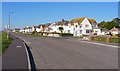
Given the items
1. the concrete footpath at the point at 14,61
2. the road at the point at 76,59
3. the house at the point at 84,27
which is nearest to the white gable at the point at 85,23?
the house at the point at 84,27

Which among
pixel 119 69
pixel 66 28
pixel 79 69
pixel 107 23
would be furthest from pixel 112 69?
pixel 107 23

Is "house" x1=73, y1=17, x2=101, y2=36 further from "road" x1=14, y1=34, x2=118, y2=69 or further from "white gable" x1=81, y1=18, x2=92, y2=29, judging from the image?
"road" x1=14, y1=34, x2=118, y2=69

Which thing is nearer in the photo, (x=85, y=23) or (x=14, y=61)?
(x=14, y=61)

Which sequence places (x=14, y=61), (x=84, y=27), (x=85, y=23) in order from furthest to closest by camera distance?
(x=85, y=23)
(x=84, y=27)
(x=14, y=61)

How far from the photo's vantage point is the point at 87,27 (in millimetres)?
108062

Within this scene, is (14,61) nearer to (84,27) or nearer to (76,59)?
(76,59)

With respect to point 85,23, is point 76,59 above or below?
below

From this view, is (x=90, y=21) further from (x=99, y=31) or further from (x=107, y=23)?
(x=107, y=23)

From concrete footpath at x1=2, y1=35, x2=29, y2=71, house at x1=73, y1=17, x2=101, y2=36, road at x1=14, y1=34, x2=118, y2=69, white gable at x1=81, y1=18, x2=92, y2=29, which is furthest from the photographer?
white gable at x1=81, y1=18, x2=92, y2=29

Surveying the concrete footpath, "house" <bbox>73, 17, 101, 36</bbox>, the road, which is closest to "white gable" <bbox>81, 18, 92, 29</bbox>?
"house" <bbox>73, 17, 101, 36</bbox>

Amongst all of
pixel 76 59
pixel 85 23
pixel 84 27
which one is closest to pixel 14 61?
pixel 76 59

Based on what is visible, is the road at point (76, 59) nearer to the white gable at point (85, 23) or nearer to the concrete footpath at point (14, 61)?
the concrete footpath at point (14, 61)

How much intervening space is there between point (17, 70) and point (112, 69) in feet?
14.0

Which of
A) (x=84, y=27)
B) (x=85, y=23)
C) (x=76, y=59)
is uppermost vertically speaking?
(x=85, y=23)
